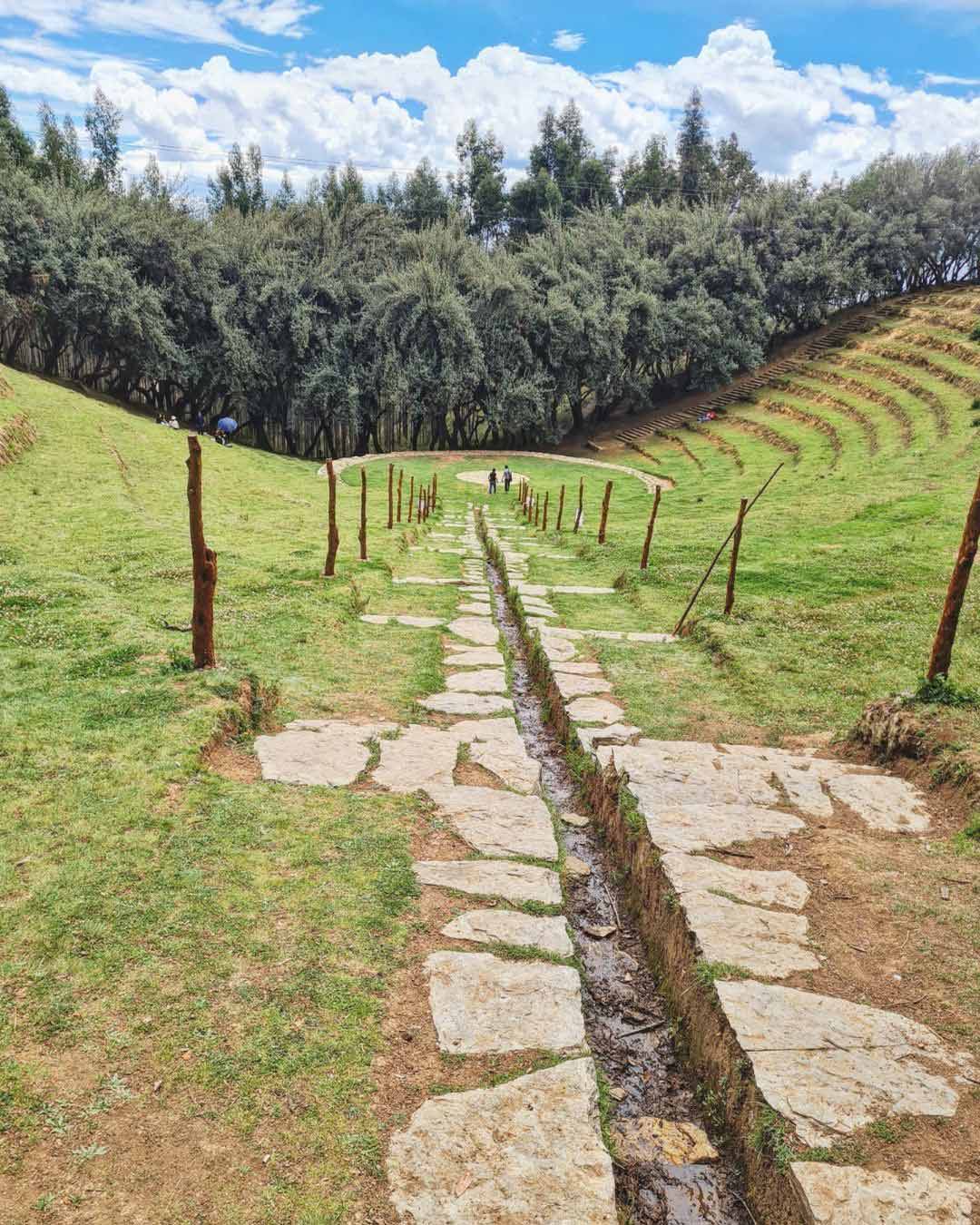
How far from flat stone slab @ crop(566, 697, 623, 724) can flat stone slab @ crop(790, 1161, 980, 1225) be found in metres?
4.71

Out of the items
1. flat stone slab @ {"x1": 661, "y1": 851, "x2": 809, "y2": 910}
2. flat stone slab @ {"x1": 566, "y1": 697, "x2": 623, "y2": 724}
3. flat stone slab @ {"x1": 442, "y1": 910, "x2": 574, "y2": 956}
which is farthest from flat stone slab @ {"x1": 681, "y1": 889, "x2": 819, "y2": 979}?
flat stone slab @ {"x1": 566, "y1": 697, "x2": 623, "y2": 724}

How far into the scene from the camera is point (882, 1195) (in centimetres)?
275

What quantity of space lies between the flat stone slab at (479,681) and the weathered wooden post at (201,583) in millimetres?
2545

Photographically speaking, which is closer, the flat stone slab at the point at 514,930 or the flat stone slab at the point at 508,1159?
the flat stone slab at the point at 508,1159

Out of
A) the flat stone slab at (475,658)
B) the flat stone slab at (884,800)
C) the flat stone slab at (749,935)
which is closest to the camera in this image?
the flat stone slab at (749,935)

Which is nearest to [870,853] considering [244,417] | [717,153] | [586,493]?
[586,493]

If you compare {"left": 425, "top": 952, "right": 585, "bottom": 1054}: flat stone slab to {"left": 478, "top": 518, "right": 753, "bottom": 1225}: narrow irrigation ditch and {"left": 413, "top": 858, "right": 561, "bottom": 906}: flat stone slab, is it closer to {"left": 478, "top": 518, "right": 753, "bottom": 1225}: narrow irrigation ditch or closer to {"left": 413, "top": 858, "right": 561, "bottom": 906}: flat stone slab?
{"left": 478, "top": 518, "right": 753, "bottom": 1225}: narrow irrigation ditch

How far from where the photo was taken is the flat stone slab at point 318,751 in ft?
18.8

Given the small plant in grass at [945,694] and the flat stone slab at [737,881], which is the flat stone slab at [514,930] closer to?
the flat stone slab at [737,881]

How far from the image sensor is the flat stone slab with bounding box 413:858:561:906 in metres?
4.58

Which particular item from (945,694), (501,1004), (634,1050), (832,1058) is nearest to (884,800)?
(945,694)

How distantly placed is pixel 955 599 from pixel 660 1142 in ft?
17.0

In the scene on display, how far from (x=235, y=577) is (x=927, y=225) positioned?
61.7m

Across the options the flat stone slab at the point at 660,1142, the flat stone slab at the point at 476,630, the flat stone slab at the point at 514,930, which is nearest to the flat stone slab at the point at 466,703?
the flat stone slab at the point at 476,630
